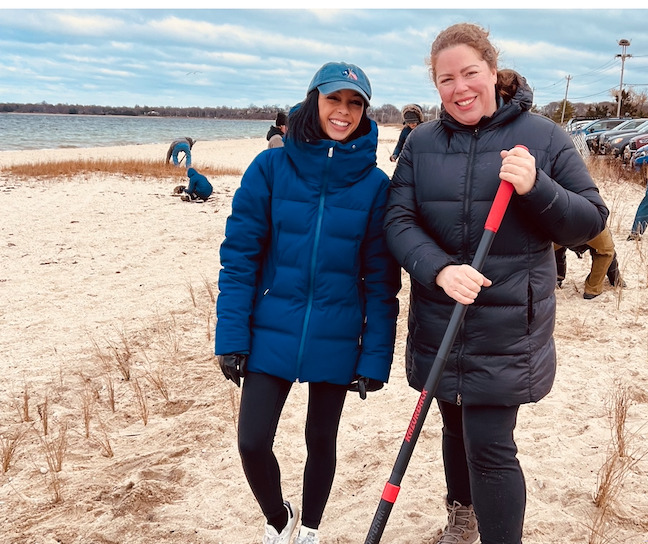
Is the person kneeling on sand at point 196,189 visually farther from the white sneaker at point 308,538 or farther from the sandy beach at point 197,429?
the white sneaker at point 308,538

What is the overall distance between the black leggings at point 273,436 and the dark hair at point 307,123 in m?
0.92

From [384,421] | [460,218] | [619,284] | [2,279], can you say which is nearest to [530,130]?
[460,218]

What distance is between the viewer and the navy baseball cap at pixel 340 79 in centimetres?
219

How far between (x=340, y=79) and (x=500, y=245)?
0.85 meters

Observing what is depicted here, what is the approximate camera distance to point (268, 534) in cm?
246

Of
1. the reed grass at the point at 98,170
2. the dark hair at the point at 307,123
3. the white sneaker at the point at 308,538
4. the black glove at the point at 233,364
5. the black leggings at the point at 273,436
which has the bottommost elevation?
the white sneaker at the point at 308,538

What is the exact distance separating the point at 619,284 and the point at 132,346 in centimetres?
463

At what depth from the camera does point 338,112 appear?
2.26 meters

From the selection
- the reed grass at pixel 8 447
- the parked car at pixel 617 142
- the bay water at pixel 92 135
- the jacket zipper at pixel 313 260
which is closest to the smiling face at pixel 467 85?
the jacket zipper at pixel 313 260

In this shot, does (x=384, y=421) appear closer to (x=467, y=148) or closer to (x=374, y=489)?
(x=374, y=489)

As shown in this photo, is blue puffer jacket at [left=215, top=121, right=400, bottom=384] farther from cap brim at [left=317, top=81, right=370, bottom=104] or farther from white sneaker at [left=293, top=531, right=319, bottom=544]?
white sneaker at [left=293, top=531, right=319, bottom=544]

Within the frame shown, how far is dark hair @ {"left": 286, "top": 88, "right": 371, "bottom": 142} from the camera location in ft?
7.34

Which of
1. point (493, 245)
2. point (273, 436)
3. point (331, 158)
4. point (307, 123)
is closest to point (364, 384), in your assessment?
point (273, 436)

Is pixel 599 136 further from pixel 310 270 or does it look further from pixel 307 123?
pixel 310 270
